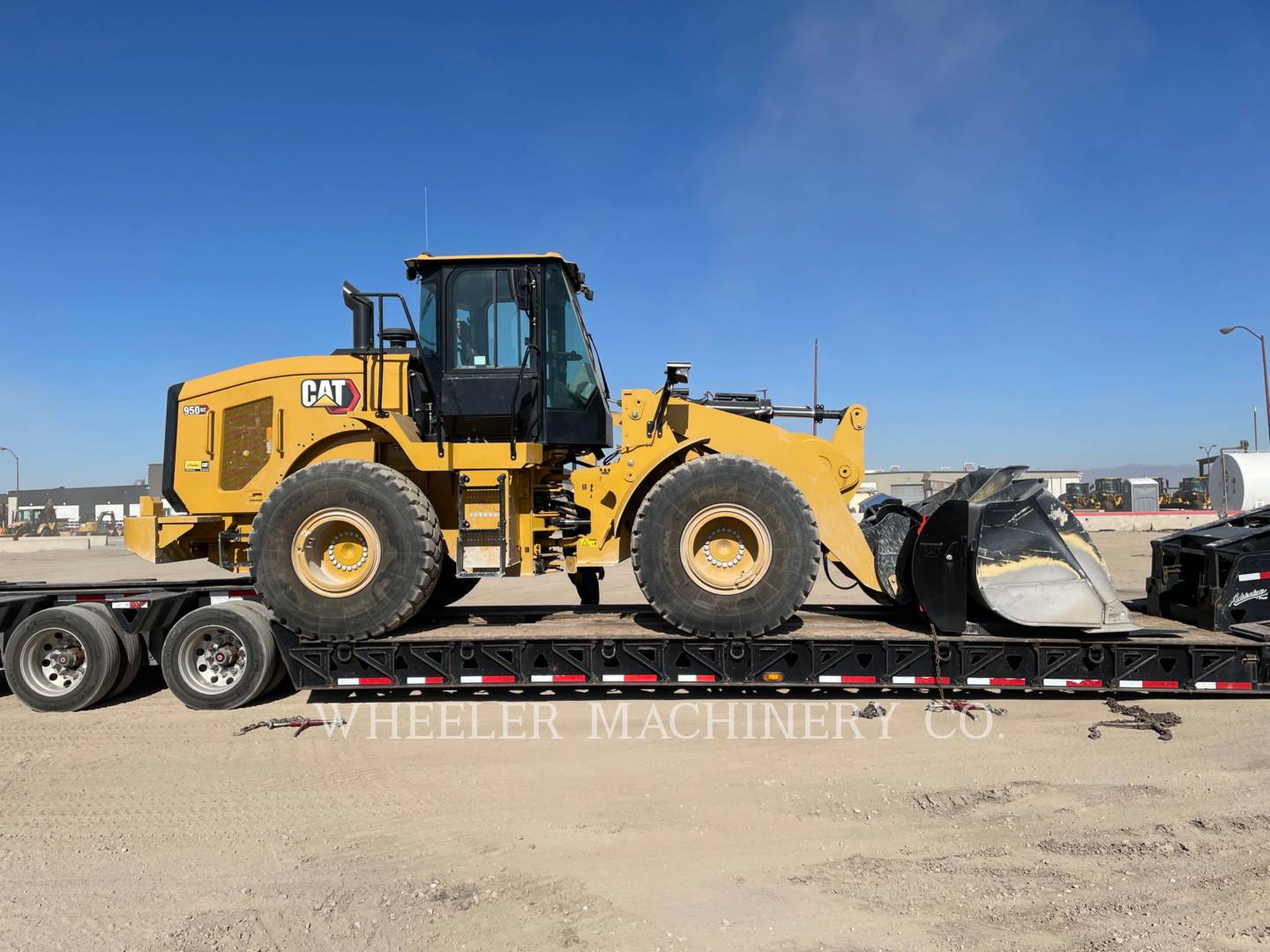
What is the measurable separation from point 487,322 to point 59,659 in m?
4.68

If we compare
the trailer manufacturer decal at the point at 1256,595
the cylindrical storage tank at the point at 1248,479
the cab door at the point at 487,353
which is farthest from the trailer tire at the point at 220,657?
the cylindrical storage tank at the point at 1248,479

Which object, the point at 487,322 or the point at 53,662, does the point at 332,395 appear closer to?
the point at 487,322

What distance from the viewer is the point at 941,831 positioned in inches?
164

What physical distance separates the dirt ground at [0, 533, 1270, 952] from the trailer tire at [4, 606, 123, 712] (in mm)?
348

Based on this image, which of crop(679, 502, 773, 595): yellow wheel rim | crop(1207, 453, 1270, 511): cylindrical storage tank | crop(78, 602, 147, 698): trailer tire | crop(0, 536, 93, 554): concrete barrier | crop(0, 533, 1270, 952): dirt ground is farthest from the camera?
crop(0, 536, 93, 554): concrete barrier

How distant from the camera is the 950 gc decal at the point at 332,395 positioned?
21.5 feet

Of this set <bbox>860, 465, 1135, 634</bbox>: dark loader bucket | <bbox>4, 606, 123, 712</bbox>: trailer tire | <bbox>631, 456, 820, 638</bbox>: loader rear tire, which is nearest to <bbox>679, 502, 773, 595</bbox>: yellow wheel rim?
<bbox>631, 456, 820, 638</bbox>: loader rear tire

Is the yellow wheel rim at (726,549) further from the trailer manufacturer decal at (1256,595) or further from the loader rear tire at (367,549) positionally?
the trailer manufacturer decal at (1256,595)

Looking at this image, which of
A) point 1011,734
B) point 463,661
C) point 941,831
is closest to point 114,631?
point 463,661

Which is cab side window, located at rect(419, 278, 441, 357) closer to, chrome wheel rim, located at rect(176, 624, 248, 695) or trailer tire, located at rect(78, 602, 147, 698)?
chrome wheel rim, located at rect(176, 624, 248, 695)

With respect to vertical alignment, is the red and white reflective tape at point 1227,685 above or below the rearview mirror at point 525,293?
below

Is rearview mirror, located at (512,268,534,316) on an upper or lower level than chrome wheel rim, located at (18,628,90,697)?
upper

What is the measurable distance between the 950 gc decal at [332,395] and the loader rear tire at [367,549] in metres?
0.67

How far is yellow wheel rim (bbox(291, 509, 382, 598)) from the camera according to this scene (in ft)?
19.8
